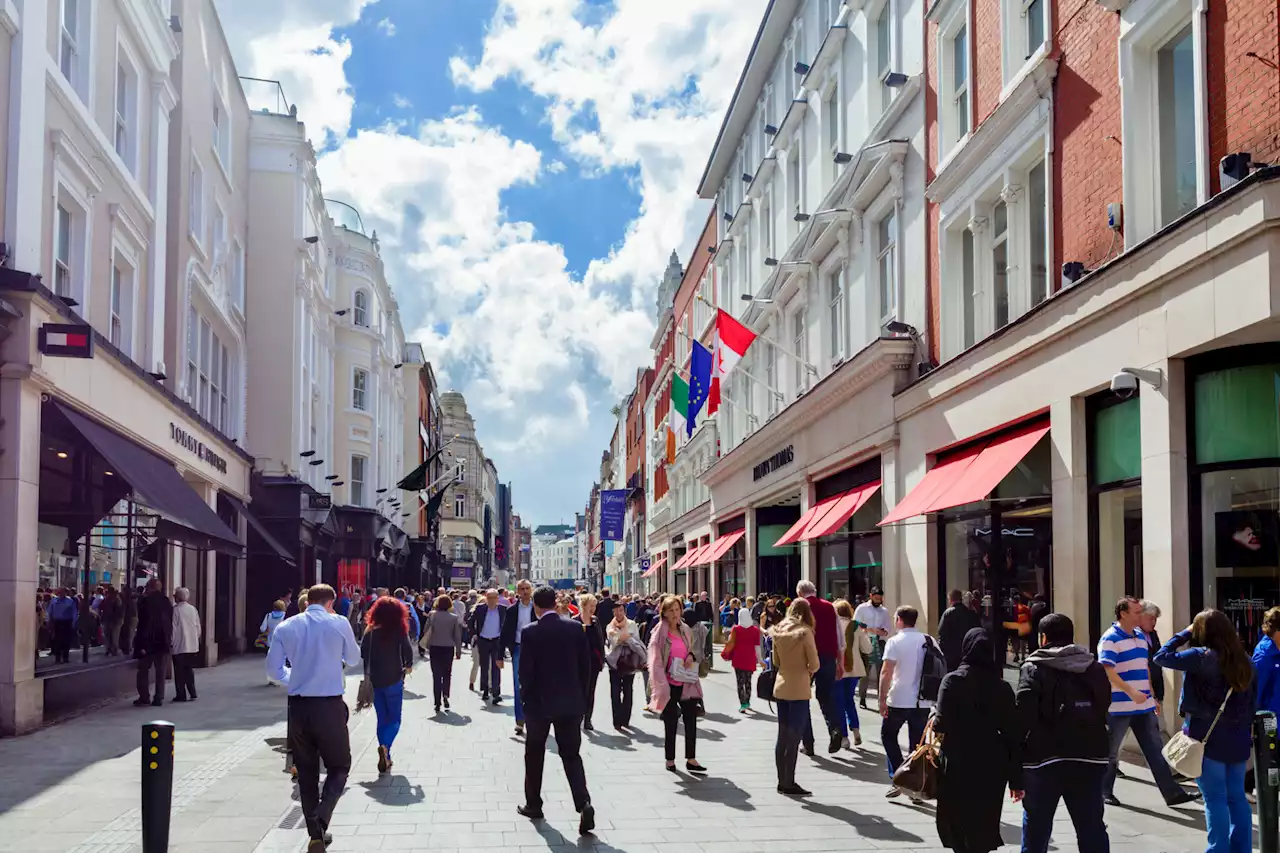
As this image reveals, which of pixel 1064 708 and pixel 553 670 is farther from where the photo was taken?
pixel 553 670

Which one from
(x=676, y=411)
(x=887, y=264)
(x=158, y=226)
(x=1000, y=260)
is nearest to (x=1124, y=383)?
(x=1000, y=260)

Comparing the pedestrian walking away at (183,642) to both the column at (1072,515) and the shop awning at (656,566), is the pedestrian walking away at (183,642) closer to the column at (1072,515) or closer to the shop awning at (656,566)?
the column at (1072,515)

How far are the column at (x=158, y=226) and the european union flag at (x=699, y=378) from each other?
11977 millimetres

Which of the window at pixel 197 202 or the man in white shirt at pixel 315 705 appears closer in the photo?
the man in white shirt at pixel 315 705

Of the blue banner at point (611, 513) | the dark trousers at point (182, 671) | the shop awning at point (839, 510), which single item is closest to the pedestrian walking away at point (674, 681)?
the dark trousers at point (182, 671)

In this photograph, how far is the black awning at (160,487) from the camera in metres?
16.5

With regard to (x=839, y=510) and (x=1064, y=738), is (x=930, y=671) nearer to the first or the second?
(x=1064, y=738)

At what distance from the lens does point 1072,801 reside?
22.4 ft

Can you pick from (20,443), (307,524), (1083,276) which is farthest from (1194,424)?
(307,524)

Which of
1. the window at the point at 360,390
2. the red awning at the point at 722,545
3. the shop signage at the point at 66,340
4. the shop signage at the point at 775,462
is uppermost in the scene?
the window at the point at 360,390

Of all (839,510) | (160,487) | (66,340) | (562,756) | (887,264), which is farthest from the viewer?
(839,510)

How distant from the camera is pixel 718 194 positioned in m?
41.2

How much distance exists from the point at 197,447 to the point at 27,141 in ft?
36.1

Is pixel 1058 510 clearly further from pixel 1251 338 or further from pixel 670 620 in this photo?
pixel 670 620
